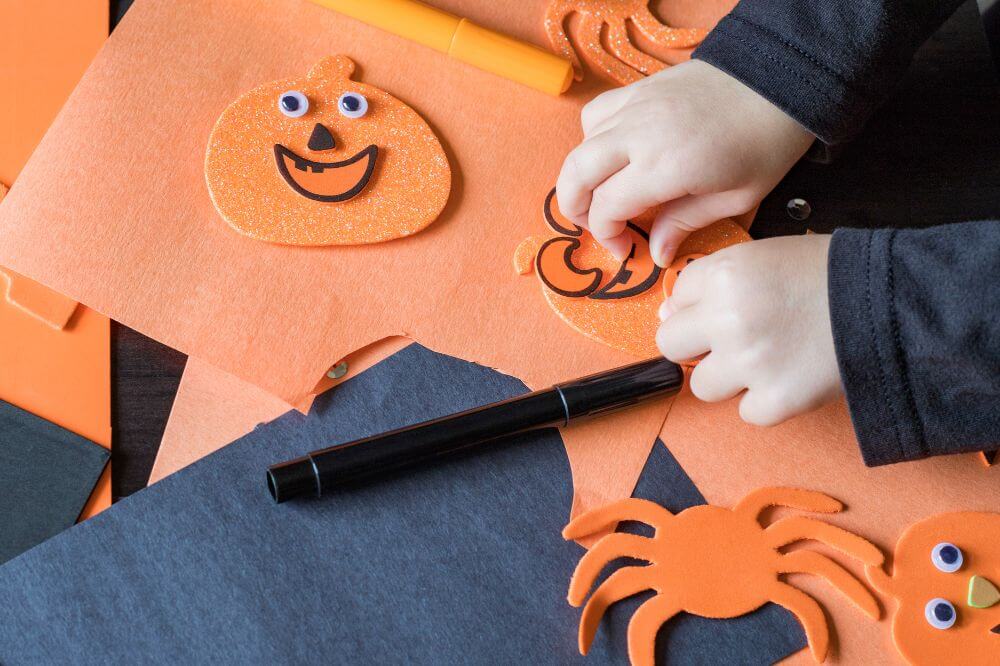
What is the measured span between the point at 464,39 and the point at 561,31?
0.24ft

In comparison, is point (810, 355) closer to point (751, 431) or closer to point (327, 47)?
point (751, 431)

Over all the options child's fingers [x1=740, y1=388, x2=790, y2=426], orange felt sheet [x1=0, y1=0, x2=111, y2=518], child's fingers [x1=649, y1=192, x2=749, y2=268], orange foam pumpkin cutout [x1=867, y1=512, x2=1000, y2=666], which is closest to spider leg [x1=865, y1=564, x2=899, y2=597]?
orange foam pumpkin cutout [x1=867, y1=512, x2=1000, y2=666]

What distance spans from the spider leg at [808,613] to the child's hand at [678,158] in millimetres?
216

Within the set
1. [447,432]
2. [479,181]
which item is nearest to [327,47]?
[479,181]

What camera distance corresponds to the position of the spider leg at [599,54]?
63cm

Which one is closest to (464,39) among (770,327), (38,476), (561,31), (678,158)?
(561,31)

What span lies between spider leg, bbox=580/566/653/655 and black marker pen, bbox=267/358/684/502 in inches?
3.7

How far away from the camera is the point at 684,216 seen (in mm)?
568

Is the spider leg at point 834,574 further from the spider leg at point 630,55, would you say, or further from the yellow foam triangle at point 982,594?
the spider leg at point 630,55

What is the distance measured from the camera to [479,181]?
1.94ft

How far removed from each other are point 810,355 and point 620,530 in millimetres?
150

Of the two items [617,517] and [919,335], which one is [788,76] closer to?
[919,335]

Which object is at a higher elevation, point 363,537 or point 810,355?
point 810,355

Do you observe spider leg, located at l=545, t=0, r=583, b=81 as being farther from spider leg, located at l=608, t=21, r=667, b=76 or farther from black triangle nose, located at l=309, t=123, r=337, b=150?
black triangle nose, located at l=309, t=123, r=337, b=150
